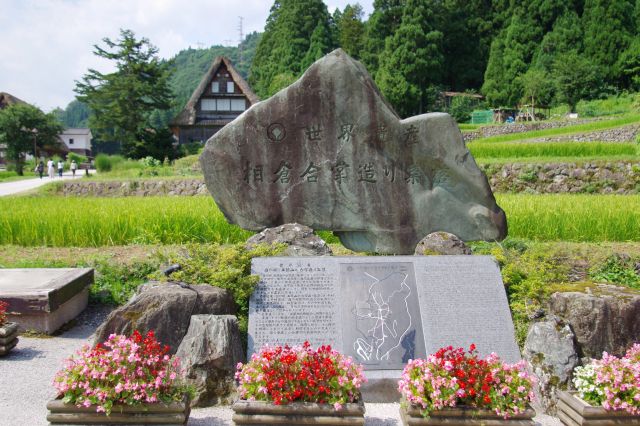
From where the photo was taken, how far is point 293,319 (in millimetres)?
4891

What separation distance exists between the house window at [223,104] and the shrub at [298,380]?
3282cm

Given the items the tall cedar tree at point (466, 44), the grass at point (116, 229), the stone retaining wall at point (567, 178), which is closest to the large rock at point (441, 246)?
the grass at point (116, 229)

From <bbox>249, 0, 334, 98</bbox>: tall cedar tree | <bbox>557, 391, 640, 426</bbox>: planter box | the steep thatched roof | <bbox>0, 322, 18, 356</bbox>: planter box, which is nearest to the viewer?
<bbox>557, 391, 640, 426</bbox>: planter box

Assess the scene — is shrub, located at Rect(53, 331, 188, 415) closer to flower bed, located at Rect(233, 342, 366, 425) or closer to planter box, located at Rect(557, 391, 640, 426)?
flower bed, located at Rect(233, 342, 366, 425)

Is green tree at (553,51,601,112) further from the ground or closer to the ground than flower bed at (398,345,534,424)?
further from the ground

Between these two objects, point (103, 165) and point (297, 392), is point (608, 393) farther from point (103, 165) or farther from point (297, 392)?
point (103, 165)

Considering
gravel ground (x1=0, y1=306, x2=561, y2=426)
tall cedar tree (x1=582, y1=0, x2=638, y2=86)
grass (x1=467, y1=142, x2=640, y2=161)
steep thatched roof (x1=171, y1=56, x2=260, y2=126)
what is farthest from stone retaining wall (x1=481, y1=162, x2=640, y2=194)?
tall cedar tree (x1=582, y1=0, x2=638, y2=86)

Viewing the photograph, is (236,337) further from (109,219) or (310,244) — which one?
(109,219)

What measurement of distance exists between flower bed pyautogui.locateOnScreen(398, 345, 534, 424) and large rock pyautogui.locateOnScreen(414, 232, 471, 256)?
234cm

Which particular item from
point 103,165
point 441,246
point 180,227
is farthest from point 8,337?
point 103,165

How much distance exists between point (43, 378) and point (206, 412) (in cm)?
170

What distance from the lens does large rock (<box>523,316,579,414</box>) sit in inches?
176

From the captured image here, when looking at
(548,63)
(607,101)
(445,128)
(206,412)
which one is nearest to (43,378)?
(206,412)

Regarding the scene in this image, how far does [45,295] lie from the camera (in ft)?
19.3
